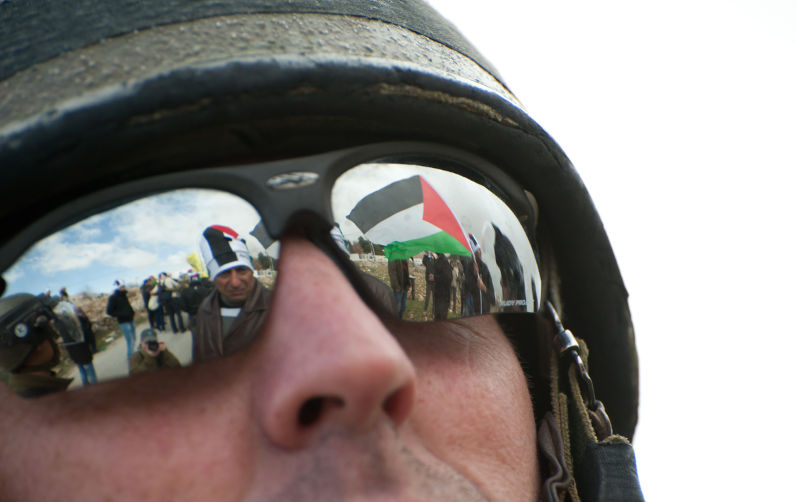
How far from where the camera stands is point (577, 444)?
5.41 ft

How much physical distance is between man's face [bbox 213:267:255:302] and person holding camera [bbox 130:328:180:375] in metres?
0.14

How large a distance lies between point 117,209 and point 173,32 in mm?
391

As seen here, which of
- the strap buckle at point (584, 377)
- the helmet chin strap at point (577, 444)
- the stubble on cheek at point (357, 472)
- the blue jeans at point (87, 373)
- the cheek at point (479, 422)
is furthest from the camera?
the strap buckle at point (584, 377)

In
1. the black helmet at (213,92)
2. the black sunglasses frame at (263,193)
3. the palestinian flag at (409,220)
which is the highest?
the black helmet at (213,92)

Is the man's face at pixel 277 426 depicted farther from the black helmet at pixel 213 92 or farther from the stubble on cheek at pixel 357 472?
the black helmet at pixel 213 92

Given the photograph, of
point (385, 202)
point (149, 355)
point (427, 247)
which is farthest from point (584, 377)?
point (149, 355)

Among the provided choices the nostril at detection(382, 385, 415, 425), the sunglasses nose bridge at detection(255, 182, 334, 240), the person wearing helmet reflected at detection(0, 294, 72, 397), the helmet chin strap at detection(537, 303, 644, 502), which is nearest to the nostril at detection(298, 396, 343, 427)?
the nostril at detection(382, 385, 415, 425)

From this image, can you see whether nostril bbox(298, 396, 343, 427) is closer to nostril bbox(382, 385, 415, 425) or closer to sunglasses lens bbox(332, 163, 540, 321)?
nostril bbox(382, 385, 415, 425)

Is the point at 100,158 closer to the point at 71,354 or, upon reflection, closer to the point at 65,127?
the point at 65,127

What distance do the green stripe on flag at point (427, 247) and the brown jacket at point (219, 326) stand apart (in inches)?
10.9

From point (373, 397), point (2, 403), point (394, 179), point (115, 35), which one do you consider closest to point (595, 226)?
point (394, 179)

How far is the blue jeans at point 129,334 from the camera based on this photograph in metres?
1.06

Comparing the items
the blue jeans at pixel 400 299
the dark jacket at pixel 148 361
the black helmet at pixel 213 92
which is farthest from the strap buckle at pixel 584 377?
the dark jacket at pixel 148 361

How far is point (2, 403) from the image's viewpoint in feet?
3.73
